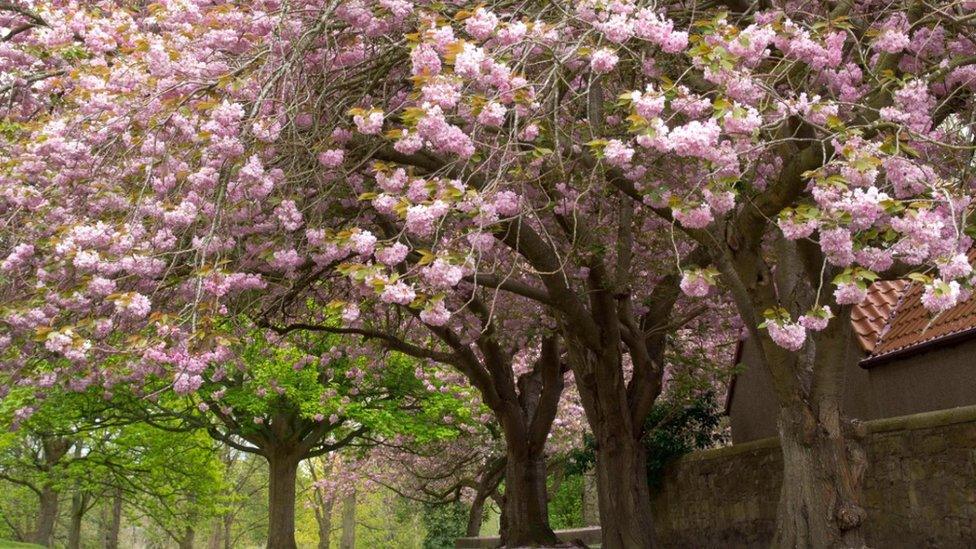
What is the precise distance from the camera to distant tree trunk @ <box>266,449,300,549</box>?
67.5ft

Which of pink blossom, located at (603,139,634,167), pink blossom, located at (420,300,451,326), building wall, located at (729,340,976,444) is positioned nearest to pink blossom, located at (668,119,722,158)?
pink blossom, located at (603,139,634,167)

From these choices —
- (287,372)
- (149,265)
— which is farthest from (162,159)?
(287,372)

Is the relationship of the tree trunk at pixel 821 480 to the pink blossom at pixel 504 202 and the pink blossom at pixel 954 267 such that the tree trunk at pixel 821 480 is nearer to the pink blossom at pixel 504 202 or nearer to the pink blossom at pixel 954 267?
the pink blossom at pixel 954 267

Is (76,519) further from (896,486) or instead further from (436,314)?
(436,314)

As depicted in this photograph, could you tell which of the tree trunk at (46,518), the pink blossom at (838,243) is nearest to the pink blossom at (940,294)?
the pink blossom at (838,243)

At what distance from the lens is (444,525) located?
2597 centimetres

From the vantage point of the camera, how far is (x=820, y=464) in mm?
7129

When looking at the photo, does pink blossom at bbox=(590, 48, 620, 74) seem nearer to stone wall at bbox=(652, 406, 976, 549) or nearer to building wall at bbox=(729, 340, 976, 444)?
stone wall at bbox=(652, 406, 976, 549)

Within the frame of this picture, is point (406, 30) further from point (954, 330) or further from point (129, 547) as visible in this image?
point (129, 547)

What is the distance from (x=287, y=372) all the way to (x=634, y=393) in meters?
9.40

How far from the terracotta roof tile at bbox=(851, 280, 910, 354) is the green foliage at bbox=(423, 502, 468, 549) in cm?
1594

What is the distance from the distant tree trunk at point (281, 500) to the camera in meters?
20.6

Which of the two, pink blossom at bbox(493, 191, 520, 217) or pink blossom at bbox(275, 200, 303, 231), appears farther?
pink blossom at bbox(275, 200, 303, 231)

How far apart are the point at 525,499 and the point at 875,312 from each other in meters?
5.77
